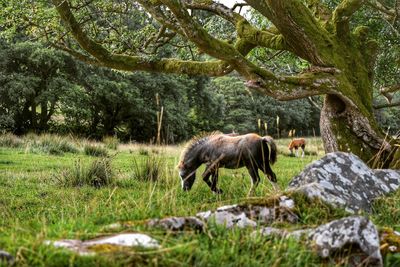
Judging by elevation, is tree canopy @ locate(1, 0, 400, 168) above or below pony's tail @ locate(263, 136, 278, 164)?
above

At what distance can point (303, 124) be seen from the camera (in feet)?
192

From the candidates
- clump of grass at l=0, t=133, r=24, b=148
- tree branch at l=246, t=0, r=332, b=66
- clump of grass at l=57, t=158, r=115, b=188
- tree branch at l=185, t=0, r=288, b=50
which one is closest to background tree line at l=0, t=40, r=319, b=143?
clump of grass at l=0, t=133, r=24, b=148

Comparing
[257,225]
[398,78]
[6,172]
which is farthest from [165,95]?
[257,225]

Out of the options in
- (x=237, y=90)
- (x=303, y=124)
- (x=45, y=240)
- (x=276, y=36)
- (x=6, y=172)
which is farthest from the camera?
(x=303, y=124)

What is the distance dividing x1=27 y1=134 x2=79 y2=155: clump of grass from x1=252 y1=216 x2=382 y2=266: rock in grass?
684 inches

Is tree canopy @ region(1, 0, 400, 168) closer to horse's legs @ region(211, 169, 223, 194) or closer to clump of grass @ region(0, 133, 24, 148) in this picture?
horse's legs @ region(211, 169, 223, 194)

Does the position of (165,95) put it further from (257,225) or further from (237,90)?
(257,225)

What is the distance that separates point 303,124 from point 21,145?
41674 mm

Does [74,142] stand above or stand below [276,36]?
below

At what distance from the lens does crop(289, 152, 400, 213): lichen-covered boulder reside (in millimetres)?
5934

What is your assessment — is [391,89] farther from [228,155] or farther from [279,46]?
[228,155]

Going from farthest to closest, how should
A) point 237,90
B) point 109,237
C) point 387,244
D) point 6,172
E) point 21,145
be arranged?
point 237,90
point 21,145
point 6,172
point 387,244
point 109,237

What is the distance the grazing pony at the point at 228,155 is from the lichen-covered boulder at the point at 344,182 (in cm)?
181

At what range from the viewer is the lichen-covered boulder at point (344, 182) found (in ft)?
19.5
